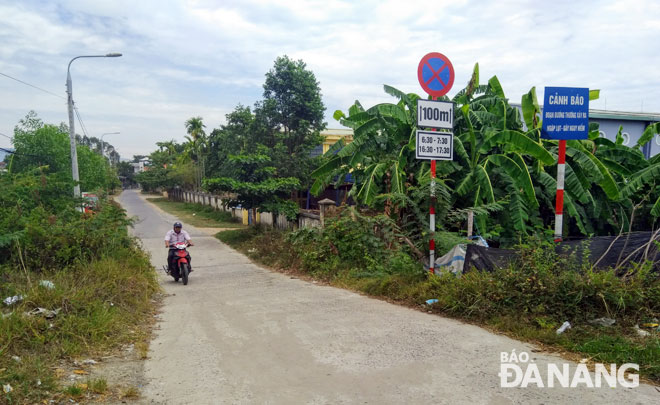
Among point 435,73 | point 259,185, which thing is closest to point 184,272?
point 259,185

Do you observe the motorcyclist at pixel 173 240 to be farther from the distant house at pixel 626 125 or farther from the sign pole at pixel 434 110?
the distant house at pixel 626 125

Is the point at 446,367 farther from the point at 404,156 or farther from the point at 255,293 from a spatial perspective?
the point at 404,156

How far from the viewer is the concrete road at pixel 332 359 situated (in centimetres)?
390

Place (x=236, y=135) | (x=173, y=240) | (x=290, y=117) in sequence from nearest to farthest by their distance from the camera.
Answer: (x=173, y=240) → (x=290, y=117) → (x=236, y=135)

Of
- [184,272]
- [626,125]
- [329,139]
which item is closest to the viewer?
[184,272]

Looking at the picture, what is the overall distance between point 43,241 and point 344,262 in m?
5.88

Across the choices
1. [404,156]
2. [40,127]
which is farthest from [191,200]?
[404,156]

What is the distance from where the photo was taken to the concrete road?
390cm

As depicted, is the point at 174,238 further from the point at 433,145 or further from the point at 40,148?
the point at 40,148

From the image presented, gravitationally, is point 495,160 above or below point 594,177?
above

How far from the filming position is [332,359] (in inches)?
187

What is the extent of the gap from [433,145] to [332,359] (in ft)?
13.3

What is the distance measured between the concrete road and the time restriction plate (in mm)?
2505

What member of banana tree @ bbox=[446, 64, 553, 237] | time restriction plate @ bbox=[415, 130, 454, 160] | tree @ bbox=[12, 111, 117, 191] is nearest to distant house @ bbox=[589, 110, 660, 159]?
banana tree @ bbox=[446, 64, 553, 237]
